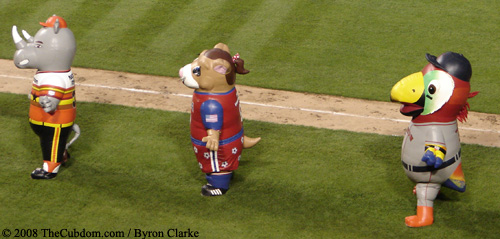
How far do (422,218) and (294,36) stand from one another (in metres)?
6.51

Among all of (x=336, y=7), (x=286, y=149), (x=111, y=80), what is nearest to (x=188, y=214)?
(x=286, y=149)

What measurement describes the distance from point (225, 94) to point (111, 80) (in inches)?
184

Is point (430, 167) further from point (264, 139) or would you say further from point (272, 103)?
point (272, 103)

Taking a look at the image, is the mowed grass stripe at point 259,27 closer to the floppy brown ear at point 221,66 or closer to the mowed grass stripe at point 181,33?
the mowed grass stripe at point 181,33

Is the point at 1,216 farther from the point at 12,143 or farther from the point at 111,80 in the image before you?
the point at 111,80

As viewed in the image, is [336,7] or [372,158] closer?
[372,158]

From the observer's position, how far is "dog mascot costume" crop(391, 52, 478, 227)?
8664mm

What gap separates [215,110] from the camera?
29.8 ft

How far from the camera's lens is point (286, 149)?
11102 millimetres

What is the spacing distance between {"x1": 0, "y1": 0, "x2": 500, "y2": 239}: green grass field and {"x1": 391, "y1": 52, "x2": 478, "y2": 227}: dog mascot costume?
0.76 metres

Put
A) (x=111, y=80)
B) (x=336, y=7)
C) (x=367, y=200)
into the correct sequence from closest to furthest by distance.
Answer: (x=367, y=200) < (x=111, y=80) < (x=336, y=7)

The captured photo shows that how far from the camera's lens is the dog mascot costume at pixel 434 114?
28.4 ft

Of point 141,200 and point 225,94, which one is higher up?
point 225,94

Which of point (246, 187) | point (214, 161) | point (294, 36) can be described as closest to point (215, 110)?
point (214, 161)
